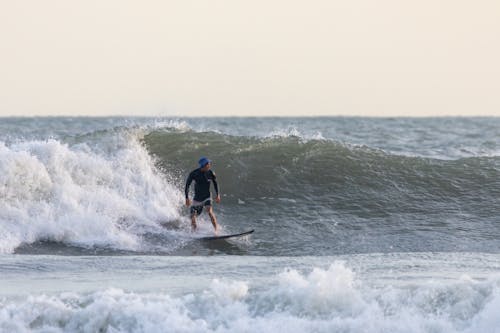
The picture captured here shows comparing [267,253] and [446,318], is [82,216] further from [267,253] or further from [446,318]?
[446,318]

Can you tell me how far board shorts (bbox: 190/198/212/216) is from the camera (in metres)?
14.2

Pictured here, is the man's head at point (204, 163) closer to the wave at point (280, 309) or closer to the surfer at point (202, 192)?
the surfer at point (202, 192)

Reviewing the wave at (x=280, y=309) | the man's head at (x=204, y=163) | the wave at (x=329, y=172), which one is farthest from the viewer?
the wave at (x=329, y=172)

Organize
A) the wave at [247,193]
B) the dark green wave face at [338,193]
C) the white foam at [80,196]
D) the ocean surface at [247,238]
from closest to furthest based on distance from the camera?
the ocean surface at [247,238] < the white foam at [80,196] < the wave at [247,193] < the dark green wave face at [338,193]

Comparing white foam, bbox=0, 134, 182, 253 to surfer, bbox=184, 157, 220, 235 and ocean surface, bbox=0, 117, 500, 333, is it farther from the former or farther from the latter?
surfer, bbox=184, 157, 220, 235

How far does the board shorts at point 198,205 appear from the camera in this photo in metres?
14.2

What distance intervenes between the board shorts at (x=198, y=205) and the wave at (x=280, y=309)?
5.55 meters

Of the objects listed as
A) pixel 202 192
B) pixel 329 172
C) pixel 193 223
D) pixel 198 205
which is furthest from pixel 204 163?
pixel 329 172

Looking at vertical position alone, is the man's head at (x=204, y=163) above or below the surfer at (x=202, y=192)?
above

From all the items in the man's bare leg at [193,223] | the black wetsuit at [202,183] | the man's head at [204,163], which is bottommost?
the man's bare leg at [193,223]

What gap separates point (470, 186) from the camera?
17.7m

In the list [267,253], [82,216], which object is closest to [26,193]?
[82,216]

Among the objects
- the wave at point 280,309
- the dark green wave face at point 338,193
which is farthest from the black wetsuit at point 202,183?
the wave at point 280,309

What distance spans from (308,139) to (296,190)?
9.86 ft
